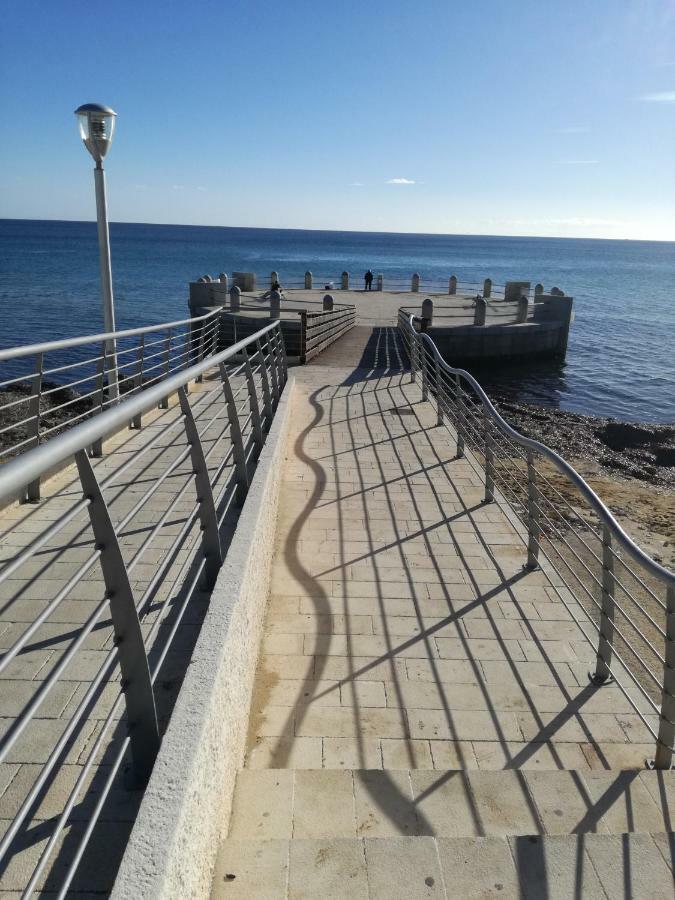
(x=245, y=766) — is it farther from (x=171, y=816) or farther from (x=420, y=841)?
(x=171, y=816)

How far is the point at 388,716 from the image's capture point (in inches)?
145

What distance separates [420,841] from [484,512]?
14.8 feet

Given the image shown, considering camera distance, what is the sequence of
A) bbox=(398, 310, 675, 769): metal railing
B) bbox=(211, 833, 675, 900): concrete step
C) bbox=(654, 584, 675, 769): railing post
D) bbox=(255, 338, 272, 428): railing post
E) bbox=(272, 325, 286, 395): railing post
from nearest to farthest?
bbox=(211, 833, 675, 900): concrete step < bbox=(654, 584, 675, 769): railing post < bbox=(398, 310, 675, 769): metal railing < bbox=(255, 338, 272, 428): railing post < bbox=(272, 325, 286, 395): railing post

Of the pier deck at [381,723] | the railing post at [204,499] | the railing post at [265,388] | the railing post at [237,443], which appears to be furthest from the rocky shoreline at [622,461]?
the railing post at [204,499]

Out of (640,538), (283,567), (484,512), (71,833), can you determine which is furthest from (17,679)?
(640,538)

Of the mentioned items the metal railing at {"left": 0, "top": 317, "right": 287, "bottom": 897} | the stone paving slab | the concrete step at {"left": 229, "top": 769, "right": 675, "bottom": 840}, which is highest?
the metal railing at {"left": 0, "top": 317, "right": 287, "bottom": 897}

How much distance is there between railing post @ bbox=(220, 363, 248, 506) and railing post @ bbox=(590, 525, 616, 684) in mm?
2411

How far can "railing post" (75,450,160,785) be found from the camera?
2008 millimetres

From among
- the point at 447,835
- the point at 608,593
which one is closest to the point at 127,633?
the point at 447,835

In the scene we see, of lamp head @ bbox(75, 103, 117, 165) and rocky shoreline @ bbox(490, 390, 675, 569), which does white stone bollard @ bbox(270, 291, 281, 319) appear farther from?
lamp head @ bbox(75, 103, 117, 165)

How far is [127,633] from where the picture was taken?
2195 millimetres

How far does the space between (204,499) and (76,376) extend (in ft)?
81.4

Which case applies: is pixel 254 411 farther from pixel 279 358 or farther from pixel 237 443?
pixel 279 358

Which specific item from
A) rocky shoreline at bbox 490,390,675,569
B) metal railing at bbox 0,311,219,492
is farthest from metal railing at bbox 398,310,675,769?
metal railing at bbox 0,311,219,492
